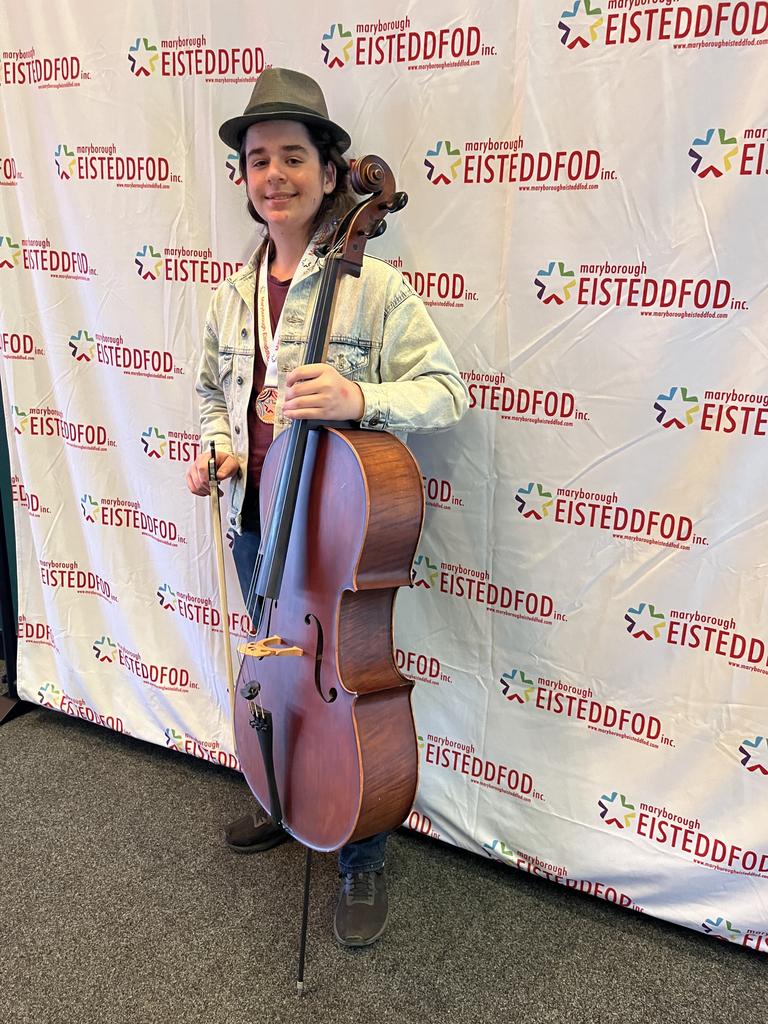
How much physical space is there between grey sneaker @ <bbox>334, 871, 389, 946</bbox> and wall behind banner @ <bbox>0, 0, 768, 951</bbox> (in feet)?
0.86

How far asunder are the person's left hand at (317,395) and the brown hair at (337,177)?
357 mm

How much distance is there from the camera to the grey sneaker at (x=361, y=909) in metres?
1.41

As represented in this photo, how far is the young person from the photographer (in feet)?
3.97

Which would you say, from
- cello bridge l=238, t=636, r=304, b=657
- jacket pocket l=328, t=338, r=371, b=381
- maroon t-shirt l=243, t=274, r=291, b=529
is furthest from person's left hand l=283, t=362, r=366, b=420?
cello bridge l=238, t=636, r=304, b=657

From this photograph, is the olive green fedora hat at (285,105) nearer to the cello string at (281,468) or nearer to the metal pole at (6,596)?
the cello string at (281,468)

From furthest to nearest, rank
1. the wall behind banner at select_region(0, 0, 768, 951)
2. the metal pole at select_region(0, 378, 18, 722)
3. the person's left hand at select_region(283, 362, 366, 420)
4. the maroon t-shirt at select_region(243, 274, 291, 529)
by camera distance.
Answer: the metal pole at select_region(0, 378, 18, 722) < the maroon t-shirt at select_region(243, 274, 291, 529) < the wall behind banner at select_region(0, 0, 768, 951) < the person's left hand at select_region(283, 362, 366, 420)

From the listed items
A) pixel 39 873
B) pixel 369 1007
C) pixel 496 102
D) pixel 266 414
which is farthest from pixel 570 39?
pixel 39 873

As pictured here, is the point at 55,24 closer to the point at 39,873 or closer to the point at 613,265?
the point at 613,265

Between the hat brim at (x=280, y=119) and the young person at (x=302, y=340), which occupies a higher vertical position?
the hat brim at (x=280, y=119)

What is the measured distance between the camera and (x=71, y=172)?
1.73m

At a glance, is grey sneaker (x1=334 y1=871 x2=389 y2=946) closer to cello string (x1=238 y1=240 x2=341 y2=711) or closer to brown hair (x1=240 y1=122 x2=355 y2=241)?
cello string (x1=238 y1=240 x2=341 y2=711)

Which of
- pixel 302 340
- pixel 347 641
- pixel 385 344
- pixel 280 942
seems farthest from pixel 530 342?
pixel 280 942

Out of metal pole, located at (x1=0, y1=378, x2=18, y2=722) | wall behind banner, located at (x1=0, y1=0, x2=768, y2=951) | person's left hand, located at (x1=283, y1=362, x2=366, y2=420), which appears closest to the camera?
person's left hand, located at (x1=283, y1=362, x2=366, y2=420)

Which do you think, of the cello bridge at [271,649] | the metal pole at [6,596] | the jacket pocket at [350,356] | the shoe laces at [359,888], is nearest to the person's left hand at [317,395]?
the jacket pocket at [350,356]
